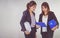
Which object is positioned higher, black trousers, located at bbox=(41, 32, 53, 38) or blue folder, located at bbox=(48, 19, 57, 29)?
blue folder, located at bbox=(48, 19, 57, 29)

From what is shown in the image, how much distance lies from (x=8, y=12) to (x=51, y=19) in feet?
1.70

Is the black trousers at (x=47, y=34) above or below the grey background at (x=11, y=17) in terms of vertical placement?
below

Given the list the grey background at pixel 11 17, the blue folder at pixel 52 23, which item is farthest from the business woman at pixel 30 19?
the blue folder at pixel 52 23

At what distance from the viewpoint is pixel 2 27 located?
6.59 ft

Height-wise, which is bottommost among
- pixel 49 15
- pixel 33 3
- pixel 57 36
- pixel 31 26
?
pixel 57 36

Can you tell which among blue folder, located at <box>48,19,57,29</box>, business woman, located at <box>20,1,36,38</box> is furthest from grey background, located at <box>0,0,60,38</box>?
blue folder, located at <box>48,19,57,29</box>

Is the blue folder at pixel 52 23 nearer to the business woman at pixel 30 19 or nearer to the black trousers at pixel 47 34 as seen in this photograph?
the black trousers at pixel 47 34

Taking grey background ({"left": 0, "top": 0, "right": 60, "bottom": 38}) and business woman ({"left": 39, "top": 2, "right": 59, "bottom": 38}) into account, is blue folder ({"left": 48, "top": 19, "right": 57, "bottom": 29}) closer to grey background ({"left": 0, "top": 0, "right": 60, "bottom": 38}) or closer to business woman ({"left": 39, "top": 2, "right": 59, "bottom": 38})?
business woman ({"left": 39, "top": 2, "right": 59, "bottom": 38})

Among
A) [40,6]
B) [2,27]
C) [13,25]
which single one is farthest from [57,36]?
[2,27]

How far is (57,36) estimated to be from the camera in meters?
1.95

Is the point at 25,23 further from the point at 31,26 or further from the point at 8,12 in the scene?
the point at 8,12

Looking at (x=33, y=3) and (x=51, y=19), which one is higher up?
(x=33, y=3)

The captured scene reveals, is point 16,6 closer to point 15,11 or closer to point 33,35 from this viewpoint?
point 15,11

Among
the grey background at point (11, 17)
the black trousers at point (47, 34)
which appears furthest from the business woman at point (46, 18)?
the grey background at point (11, 17)
